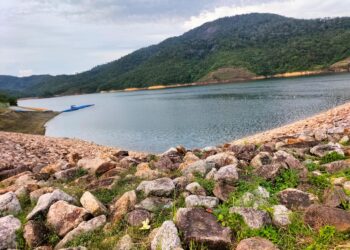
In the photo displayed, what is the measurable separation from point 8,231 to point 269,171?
4.60m

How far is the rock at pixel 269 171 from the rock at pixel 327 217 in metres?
1.38

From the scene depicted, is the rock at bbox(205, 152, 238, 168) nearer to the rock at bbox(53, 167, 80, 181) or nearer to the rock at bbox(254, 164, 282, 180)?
the rock at bbox(254, 164, 282, 180)

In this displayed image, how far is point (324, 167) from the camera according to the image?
607 cm

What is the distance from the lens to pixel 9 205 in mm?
5590

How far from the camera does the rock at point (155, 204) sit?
5.07 metres

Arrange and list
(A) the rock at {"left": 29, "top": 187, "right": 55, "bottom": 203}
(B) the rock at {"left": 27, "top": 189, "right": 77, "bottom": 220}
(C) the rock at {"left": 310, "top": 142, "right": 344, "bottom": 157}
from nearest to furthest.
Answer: (B) the rock at {"left": 27, "top": 189, "right": 77, "bottom": 220} → (A) the rock at {"left": 29, "top": 187, "right": 55, "bottom": 203} → (C) the rock at {"left": 310, "top": 142, "right": 344, "bottom": 157}

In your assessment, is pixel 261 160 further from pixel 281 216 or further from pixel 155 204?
pixel 155 204

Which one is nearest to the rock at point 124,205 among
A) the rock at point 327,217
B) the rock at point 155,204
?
the rock at point 155,204

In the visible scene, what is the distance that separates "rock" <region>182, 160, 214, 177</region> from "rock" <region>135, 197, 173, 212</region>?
4.27 feet

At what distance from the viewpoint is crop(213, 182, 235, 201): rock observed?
512cm

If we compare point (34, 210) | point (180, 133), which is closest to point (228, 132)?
point (180, 133)

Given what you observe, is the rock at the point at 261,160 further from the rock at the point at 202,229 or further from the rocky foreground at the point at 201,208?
the rock at the point at 202,229

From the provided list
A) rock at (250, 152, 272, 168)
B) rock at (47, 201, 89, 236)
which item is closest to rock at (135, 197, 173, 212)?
rock at (47, 201, 89, 236)

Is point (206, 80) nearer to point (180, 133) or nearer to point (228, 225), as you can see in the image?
point (180, 133)
